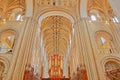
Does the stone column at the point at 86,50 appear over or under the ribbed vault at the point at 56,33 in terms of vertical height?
under

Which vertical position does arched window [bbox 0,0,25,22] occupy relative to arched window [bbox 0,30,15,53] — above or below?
above

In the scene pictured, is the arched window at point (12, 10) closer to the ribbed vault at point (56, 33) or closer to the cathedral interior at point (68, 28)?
the cathedral interior at point (68, 28)

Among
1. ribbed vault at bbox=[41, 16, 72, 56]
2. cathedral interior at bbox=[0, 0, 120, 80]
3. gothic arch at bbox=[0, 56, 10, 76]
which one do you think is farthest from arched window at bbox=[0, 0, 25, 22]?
gothic arch at bbox=[0, 56, 10, 76]

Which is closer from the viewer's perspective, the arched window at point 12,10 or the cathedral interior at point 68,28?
the cathedral interior at point 68,28

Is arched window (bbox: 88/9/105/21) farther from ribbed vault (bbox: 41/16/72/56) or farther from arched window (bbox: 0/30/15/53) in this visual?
arched window (bbox: 0/30/15/53)

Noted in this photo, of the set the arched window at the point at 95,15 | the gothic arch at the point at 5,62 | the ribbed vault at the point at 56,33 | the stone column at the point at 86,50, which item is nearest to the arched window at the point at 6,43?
the gothic arch at the point at 5,62

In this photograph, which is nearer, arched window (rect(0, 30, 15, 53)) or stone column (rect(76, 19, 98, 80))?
stone column (rect(76, 19, 98, 80))

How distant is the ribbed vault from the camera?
20020 millimetres

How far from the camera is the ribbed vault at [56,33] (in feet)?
65.7

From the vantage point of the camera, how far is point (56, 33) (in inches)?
926

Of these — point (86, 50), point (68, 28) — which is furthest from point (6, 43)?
point (86, 50)

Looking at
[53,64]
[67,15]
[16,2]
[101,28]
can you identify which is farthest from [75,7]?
[53,64]

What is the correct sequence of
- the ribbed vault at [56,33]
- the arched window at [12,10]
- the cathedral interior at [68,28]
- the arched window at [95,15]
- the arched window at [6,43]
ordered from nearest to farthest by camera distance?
the cathedral interior at [68,28]
the arched window at [6,43]
the arched window at [12,10]
the arched window at [95,15]
the ribbed vault at [56,33]

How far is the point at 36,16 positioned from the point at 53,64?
13.3 m
